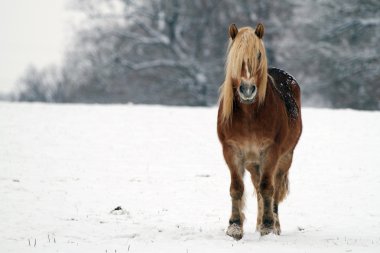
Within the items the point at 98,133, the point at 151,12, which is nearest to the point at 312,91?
the point at 151,12

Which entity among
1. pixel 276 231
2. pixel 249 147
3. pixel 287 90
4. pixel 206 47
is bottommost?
pixel 276 231

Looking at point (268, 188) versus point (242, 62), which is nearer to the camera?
point (242, 62)

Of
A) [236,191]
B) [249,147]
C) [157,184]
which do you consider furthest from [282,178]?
[157,184]

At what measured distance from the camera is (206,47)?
3525cm

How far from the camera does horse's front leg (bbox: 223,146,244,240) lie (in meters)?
7.62

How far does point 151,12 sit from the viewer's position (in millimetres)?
33000

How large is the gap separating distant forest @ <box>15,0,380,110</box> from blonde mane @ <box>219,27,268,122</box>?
23.6 metres

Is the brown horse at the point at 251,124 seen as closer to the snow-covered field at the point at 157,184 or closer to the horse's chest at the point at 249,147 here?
the horse's chest at the point at 249,147

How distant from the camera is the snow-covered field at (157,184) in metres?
7.60

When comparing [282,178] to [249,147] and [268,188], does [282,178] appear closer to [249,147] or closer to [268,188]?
[268,188]

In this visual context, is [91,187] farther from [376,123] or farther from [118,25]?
[118,25]

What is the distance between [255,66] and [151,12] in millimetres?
26503

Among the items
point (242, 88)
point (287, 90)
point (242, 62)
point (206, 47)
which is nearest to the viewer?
point (242, 88)

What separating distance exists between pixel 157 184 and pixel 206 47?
24052mm
